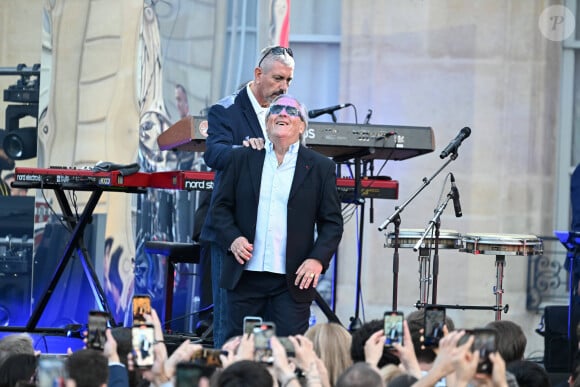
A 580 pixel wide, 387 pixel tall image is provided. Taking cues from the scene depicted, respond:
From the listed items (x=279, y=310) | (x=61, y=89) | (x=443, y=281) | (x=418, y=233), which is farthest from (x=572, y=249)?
(x=61, y=89)

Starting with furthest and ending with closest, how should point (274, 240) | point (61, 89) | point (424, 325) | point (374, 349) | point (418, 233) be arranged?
point (61, 89) → point (418, 233) → point (274, 240) → point (424, 325) → point (374, 349)

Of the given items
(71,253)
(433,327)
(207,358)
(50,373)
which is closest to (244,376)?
(207,358)

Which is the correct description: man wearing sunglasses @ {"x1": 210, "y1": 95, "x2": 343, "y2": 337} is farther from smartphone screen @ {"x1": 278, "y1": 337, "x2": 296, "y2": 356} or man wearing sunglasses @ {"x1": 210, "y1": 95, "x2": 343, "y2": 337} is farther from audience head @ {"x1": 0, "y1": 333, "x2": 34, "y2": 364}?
smartphone screen @ {"x1": 278, "y1": 337, "x2": 296, "y2": 356}

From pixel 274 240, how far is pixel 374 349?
1.48m

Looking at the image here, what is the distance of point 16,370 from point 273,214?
1.71m

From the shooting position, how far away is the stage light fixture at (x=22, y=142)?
455 inches

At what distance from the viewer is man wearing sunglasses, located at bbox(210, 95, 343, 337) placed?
6.32 m

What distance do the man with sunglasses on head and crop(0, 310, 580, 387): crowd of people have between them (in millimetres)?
1020

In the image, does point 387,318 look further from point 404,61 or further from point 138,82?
point 404,61

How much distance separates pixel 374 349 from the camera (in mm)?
4957

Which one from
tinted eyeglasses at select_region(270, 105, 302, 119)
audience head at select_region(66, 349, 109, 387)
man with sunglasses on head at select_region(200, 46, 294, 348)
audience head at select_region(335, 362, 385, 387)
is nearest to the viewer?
audience head at select_region(335, 362, 385, 387)

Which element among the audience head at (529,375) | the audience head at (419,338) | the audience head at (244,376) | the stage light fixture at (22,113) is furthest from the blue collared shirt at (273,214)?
the stage light fixture at (22,113)

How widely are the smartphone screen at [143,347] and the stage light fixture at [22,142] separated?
22.8ft

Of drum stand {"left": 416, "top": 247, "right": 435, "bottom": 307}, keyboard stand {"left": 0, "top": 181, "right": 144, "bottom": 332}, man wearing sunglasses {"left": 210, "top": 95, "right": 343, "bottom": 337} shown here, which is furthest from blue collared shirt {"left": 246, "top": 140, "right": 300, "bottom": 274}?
drum stand {"left": 416, "top": 247, "right": 435, "bottom": 307}
